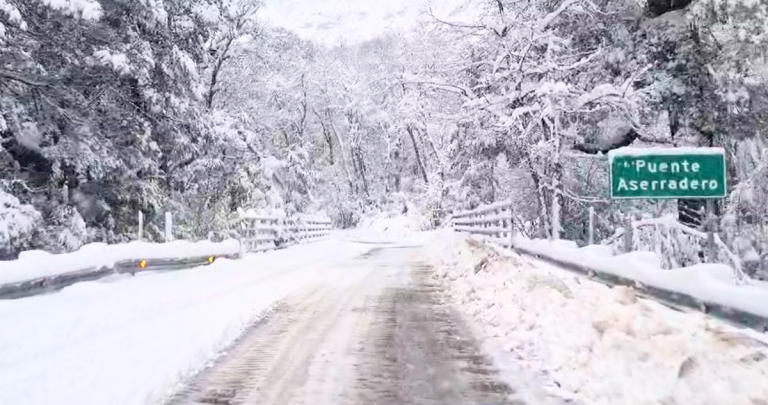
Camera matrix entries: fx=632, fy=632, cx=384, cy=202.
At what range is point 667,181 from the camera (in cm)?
558

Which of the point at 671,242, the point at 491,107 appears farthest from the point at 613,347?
the point at 491,107

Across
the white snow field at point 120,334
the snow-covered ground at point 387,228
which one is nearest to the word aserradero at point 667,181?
the white snow field at point 120,334

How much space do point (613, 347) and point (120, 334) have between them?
4410 mm

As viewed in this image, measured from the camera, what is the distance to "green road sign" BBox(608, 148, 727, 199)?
534 cm

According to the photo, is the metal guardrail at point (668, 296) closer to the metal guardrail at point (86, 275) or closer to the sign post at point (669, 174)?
the sign post at point (669, 174)

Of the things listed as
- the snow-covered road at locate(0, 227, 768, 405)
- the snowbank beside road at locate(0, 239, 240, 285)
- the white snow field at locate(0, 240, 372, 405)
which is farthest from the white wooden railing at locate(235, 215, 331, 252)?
the snow-covered road at locate(0, 227, 768, 405)

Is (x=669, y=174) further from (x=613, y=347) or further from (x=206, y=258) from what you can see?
(x=206, y=258)

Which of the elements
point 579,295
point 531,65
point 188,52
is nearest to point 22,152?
point 188,52

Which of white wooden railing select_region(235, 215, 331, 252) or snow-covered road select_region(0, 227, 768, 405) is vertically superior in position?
white wooden railing select_region(235, 215, 331, 252)

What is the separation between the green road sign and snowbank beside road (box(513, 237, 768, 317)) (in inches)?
25.9

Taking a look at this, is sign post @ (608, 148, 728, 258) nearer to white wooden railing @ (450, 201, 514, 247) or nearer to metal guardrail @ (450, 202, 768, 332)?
metal guardrail @ (450, 202, 768, 332)

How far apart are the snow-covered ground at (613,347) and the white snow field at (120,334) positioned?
2.63 metres

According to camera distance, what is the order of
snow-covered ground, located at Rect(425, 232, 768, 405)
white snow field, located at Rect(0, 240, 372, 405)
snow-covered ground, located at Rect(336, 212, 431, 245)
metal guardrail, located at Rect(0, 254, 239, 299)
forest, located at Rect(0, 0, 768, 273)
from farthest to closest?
snow-covered ground, located at Rect(336, 212, 431, 245) < forest, located at Rect(0, 0, 768, 273) < metal guardrail, located at Rect(0, 254, 239, 299) < white snow field, located at Rect(0, 240, 372, 405) < snow-covered ground, located at Rect(425, 232, 768, 405)

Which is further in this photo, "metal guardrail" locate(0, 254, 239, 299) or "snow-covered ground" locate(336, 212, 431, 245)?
"snow-covered ground" locate(336, 212, 431, 245)
